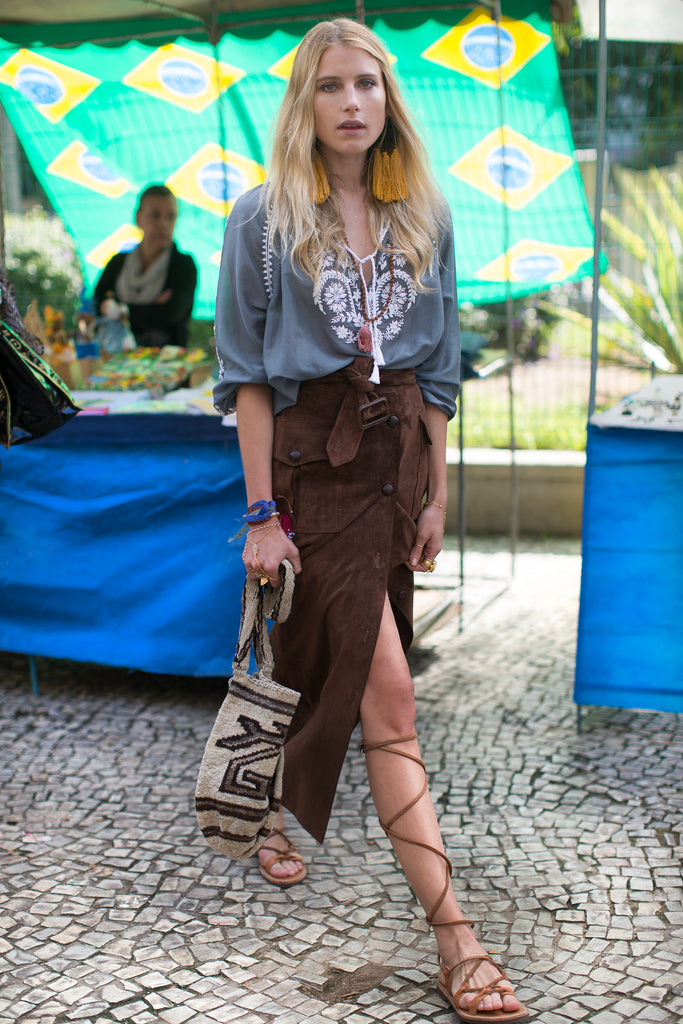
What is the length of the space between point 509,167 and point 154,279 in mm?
1913

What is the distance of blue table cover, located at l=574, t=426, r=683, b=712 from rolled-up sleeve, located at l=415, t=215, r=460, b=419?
38.7 inches

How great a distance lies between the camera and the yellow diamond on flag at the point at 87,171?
5.21 metres

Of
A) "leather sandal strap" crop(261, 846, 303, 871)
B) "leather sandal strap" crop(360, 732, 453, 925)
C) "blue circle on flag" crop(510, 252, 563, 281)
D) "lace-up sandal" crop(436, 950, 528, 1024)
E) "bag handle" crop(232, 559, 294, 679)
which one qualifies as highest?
"blue circle on flag" crop(510, 252, 563, 281)

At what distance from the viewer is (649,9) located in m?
3.80

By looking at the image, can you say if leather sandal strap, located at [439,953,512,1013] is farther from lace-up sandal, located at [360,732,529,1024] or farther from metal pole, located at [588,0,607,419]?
metal pole, located at [588,0,607,419]

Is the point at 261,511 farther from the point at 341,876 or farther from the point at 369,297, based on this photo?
the point at 341,876

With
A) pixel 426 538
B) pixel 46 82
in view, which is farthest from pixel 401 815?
pixel 46 82

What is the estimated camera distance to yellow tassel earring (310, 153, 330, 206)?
7.27 feet

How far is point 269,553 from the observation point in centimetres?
219

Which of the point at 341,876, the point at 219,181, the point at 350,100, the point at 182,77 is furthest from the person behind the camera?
the point at 219,181

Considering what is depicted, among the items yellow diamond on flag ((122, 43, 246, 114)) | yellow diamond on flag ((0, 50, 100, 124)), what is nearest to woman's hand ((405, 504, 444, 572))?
yellow diamond on flag ((122, 43, 246, 114))

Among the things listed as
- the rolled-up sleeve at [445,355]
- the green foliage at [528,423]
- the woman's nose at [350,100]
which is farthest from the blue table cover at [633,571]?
the green foliage at [528,423]

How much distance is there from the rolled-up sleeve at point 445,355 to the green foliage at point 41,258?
17.9 feet

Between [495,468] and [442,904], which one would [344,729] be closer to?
[442,904]
